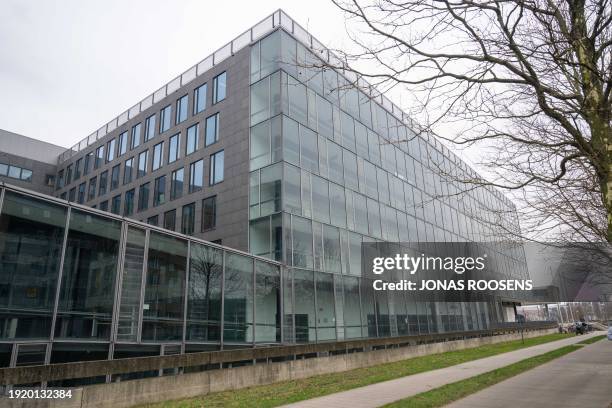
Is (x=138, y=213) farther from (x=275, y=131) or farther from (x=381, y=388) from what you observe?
(x=381, y=388)

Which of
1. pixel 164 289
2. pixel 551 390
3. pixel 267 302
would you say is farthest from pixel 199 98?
pixel 551 390

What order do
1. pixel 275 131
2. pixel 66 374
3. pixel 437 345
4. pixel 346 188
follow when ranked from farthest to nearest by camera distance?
pixel 346 188, pixel 437 345, pixel 275 131, pixel 66 374

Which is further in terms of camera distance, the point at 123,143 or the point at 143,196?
the point at 123,143

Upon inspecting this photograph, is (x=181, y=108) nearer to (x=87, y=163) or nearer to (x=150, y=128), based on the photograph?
(x=150, y=128)

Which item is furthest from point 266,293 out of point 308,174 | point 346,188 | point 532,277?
point 532,277

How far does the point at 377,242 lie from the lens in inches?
1107

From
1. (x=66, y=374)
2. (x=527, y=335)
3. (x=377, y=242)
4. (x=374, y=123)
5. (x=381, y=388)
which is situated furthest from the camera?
(x=527, y=335)

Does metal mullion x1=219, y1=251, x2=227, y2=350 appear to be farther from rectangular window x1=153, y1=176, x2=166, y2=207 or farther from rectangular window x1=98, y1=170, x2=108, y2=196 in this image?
rectangular window x1=98, y1=170, x2=108, y2=196

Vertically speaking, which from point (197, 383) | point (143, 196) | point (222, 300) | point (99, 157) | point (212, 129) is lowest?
point (197, 383)

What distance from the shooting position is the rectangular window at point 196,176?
88.6 ft

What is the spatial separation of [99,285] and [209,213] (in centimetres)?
1459

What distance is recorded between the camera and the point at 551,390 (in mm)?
10203

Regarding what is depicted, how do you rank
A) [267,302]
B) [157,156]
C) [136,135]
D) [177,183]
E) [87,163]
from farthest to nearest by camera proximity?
[87,163], [136,135], [157,156], [177,183], [267,302]

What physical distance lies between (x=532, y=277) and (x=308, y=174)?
6509 centimetres
